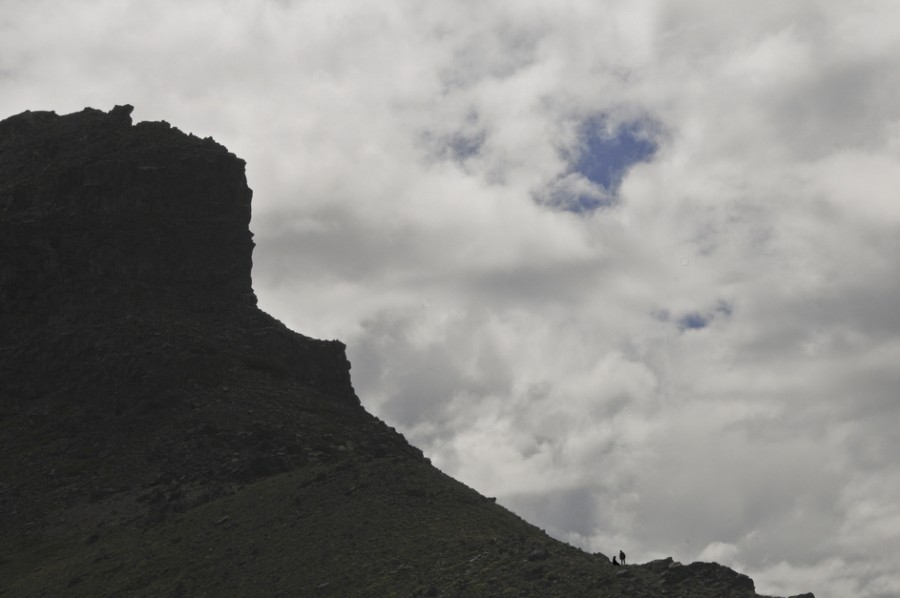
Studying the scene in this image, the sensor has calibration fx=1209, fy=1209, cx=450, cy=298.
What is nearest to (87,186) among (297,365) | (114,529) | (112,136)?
(112,136)

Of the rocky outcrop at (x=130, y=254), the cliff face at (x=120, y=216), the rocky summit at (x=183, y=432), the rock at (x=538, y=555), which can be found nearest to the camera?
the rock at (x=538, y=555)

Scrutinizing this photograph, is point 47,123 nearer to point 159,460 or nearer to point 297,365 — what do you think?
point 297,365

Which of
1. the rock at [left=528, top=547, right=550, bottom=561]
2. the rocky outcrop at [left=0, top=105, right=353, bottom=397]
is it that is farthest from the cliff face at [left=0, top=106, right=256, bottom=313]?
the rock at [left=528, top=547, right=550, bottom=561]

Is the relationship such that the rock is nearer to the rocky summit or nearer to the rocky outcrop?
the rocky summit

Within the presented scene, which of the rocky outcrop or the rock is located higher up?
the rocky outcrop

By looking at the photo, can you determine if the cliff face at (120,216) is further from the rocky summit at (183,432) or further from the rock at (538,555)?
the rock at (538,555)

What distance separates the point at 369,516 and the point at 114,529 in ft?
90.0

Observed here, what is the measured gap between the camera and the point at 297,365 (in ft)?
500

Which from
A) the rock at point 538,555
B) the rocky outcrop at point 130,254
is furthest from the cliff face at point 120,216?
the rock at point 538,555

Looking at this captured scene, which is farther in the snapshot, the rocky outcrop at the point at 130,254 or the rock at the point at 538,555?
the rocky outcrop at the point at 130,254

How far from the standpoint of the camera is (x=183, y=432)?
434 ft

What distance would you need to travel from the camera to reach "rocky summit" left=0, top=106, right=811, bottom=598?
99625 millimetres

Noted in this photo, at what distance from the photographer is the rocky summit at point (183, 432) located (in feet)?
327

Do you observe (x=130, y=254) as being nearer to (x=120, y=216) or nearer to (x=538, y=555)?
(x=120, y=216)
